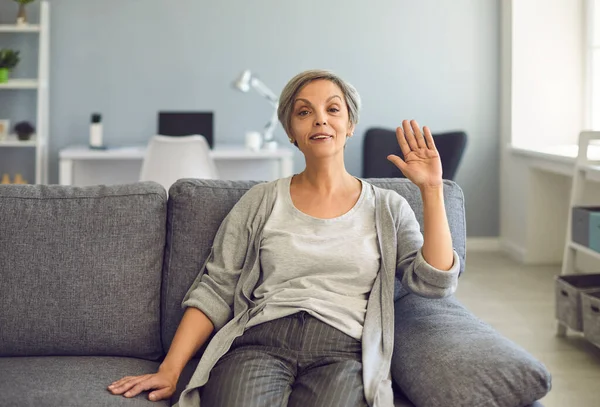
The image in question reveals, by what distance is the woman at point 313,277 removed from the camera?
64.4 inches

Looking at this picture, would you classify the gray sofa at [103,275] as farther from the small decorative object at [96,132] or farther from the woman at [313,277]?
the small decorative object at [96,132]

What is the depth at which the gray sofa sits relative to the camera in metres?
1.86

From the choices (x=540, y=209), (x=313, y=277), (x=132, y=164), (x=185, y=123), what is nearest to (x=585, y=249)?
(x=540, y=209)

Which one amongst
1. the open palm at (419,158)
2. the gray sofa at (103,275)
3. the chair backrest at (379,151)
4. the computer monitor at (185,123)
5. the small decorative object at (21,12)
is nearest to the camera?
the open palm at (419,158)

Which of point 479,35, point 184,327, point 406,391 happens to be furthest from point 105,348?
point 479,35

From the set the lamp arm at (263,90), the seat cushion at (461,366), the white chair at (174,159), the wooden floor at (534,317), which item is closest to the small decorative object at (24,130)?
the white chair at (174,159)

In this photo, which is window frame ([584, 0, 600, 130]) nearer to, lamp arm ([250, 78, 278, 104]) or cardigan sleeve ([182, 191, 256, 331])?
lamp arm ([250, 78, 278, 104])

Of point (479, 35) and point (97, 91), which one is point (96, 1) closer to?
point (97, 91)

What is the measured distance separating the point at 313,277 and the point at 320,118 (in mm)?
378

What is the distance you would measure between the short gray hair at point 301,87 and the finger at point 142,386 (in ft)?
2.23

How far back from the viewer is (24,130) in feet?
15.8

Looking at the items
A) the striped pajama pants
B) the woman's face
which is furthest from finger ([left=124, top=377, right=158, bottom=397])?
the woman's face

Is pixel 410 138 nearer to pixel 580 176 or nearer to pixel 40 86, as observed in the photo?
pixel 580 176

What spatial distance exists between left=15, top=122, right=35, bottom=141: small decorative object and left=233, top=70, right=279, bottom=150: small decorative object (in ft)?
4.19
